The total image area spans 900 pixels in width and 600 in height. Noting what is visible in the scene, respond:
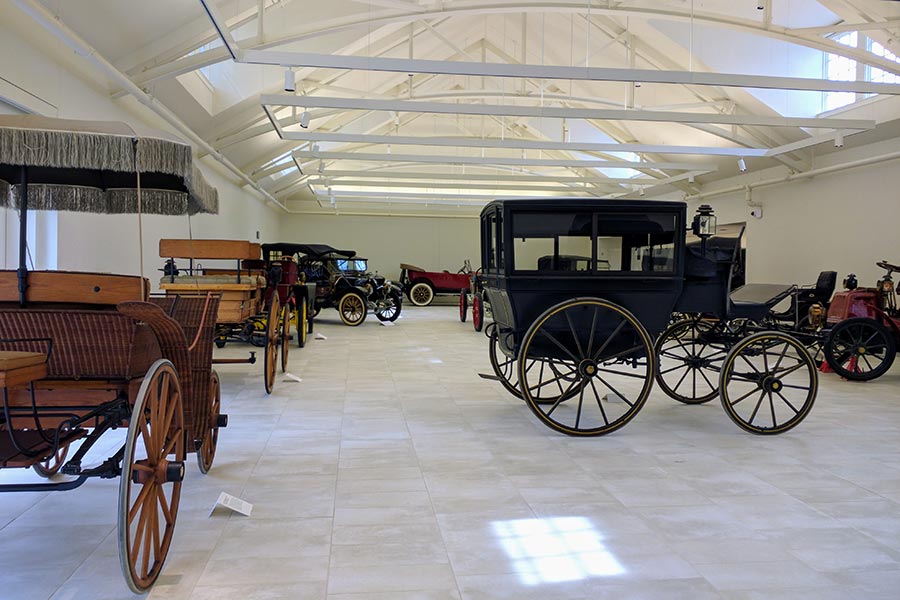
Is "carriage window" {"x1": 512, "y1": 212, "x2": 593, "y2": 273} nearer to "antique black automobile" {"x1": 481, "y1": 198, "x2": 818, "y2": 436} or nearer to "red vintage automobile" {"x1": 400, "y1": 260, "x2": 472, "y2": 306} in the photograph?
"antique black automobile" {"x1": 481, "y1": 198, "x2": 818, "y2": 436}

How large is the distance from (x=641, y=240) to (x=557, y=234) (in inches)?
23.9

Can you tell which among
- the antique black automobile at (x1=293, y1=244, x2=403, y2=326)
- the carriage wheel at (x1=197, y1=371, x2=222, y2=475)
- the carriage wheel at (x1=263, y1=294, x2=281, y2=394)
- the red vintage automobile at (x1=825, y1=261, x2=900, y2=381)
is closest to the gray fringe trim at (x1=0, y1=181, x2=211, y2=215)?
the carriage wheel at (x1=197, y1=371, x2=222, y2=475)

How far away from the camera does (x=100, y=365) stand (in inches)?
94.8

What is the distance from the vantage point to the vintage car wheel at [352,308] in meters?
12.9

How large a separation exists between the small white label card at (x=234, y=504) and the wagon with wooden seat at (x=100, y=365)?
0.89 feet

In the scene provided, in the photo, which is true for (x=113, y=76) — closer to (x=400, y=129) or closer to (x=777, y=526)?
(x=777, y=526)

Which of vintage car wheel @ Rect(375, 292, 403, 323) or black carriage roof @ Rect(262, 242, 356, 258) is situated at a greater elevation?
black carriage roof @ Rect(262, 242, 356, 258)

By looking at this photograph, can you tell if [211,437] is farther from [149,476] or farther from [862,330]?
[862,330]

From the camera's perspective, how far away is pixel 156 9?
7219mm

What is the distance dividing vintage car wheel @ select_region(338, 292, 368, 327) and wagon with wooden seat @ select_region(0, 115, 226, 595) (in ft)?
32.9

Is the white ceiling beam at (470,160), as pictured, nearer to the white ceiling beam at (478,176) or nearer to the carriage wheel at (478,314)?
the white ceiling beam at (478,176)

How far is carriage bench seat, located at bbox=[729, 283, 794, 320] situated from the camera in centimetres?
472

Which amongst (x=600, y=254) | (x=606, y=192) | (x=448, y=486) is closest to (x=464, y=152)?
(x=606, y=192)

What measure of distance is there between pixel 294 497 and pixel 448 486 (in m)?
0.79
